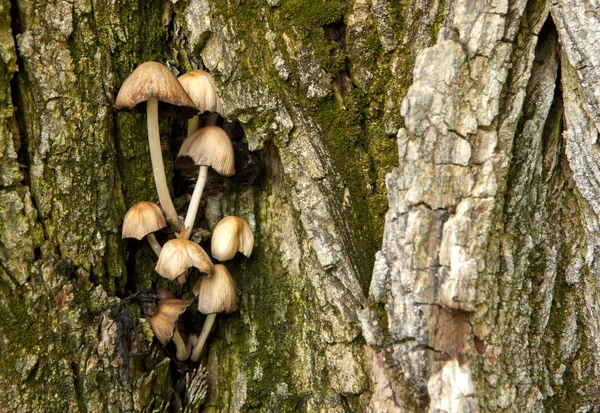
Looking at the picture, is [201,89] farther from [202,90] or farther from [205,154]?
[205,154]

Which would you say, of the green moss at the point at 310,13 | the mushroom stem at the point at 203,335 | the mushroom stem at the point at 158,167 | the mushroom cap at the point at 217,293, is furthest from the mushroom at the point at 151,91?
the mushroom stem at the point at 203,335

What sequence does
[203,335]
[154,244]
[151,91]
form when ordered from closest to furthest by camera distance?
[151,91] → [154,244] → [203,335]

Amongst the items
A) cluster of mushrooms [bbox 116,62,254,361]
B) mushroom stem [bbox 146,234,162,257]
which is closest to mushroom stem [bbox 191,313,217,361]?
cluster of mushrooms [bbox 116,62,254,361]

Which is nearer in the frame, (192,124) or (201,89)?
(201,89)

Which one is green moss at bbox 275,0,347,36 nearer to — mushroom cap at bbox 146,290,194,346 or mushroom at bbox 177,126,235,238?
mushroom at bbox 177,126,235,238

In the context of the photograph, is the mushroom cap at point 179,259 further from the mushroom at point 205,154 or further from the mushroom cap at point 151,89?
the mushroom cap at point 151,89

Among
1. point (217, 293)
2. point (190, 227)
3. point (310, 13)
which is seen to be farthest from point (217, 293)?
point (310, 13)
